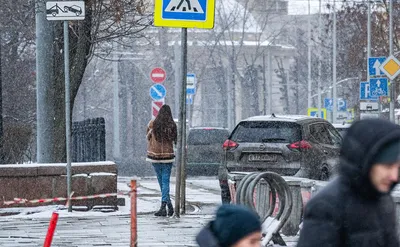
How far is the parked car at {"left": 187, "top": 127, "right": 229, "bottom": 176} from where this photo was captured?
109 feet

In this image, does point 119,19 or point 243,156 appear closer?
point 243,156

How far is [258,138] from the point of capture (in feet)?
63.4

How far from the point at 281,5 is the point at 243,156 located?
256ft

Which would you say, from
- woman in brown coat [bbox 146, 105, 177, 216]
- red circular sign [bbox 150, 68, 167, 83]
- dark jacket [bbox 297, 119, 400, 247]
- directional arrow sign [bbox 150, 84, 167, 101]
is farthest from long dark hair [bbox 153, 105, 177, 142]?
red circular sign [bbox 150, 68, 167, 83]

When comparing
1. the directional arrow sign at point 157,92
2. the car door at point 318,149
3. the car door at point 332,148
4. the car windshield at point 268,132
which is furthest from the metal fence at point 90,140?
the directional arrow sign at point 157,92

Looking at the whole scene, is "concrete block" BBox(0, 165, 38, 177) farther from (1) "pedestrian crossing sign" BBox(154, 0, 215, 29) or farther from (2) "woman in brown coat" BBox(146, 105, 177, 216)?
(1) "pedestrian crossing sign" BBox(154, 0, 215, 29)

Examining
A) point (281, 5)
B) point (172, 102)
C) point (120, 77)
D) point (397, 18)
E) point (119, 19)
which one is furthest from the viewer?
point (281, 5)

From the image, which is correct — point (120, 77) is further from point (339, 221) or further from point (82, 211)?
point (339, 221)

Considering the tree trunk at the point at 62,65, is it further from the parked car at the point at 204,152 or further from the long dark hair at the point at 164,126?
the parked car at the point at 204,152

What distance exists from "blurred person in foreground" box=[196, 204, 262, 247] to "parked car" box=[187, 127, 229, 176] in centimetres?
2828

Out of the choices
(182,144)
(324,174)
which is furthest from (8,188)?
(324,174)

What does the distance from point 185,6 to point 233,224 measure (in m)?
11.4

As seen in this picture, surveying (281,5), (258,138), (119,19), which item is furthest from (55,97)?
(281,5)

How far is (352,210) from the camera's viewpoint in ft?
15.9
